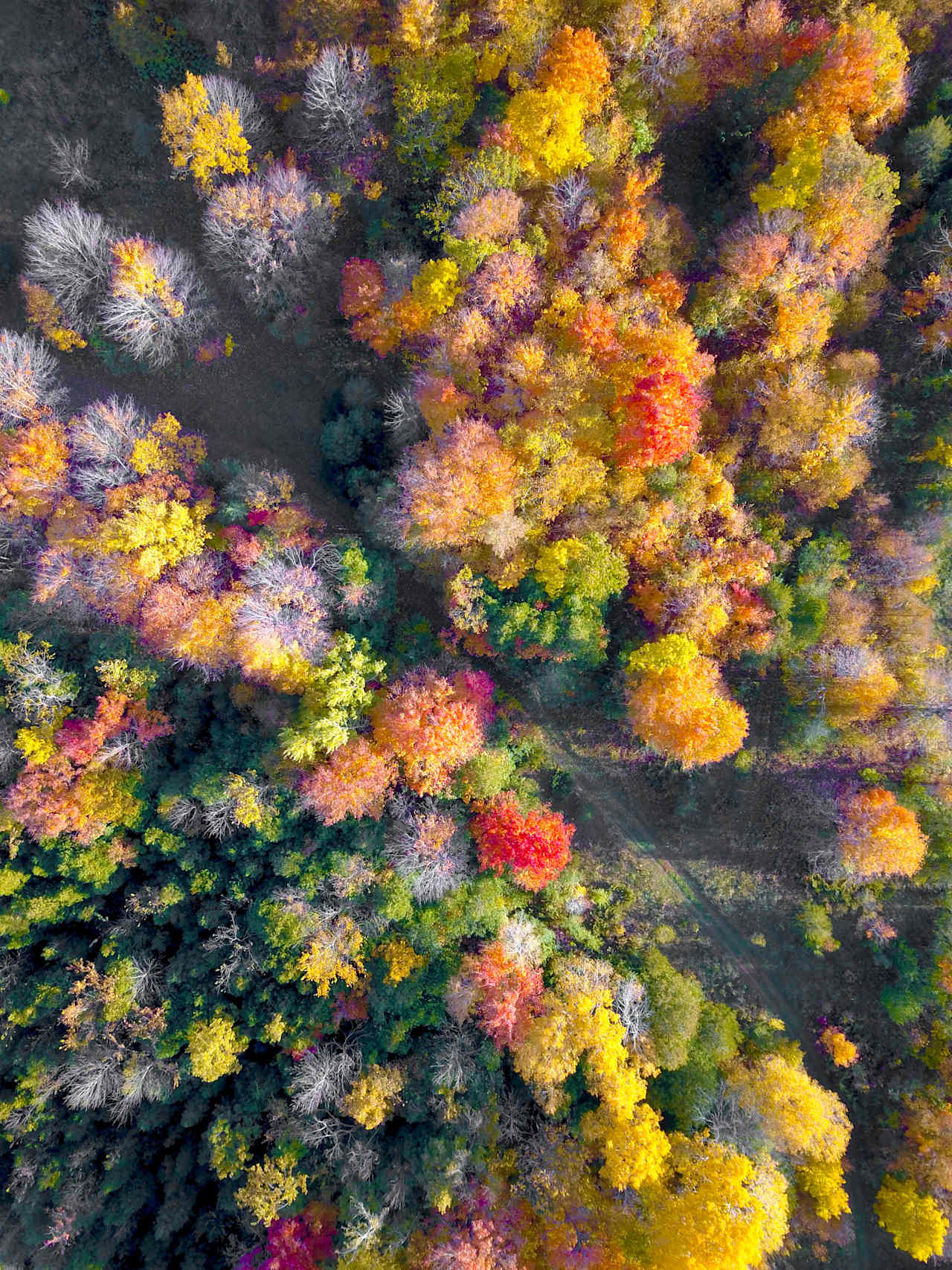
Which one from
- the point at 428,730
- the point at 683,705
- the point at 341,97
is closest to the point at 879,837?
the point at 683,705

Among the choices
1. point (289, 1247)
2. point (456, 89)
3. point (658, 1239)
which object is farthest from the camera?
point (456, 89)

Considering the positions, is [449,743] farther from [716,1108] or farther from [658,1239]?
[658,1239]

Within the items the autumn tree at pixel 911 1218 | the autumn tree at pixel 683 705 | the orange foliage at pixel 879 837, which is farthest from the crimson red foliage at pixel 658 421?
the autumn tree at pixel 911 1218

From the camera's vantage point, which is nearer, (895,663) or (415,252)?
(895,663)

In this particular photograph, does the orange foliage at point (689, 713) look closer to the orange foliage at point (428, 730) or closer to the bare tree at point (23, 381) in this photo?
the orange foliage at point (428, 730)

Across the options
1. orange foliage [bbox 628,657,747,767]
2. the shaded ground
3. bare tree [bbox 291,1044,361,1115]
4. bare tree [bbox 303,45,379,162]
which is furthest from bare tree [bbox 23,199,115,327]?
bare tree [bbox 291,1044,361,1115]

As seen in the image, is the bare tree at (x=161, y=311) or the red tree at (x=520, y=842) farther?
the bare tree at (x=161, y=311)

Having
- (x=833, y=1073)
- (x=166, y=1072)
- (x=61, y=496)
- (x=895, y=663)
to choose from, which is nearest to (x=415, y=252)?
(x=61, y=496)

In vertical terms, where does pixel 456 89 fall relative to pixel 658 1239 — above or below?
above
